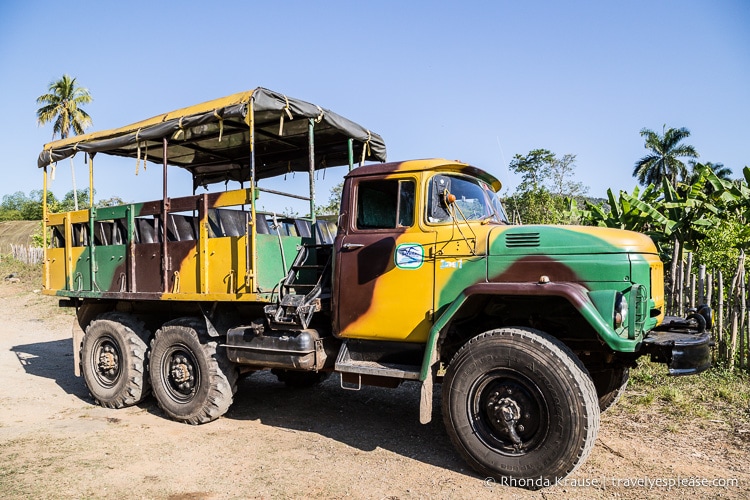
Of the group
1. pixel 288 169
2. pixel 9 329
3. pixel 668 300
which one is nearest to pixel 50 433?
pixel 288 169

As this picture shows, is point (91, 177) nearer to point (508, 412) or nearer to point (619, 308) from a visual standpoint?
point (508, 412)

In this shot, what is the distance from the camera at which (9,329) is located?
14.2 m

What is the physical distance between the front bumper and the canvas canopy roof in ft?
13.6

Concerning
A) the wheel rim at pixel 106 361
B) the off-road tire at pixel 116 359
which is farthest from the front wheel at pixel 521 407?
the wheel rim at pixel 106 361

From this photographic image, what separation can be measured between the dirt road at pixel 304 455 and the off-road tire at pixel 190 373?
0.20 m

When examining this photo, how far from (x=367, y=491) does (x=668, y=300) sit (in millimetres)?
5777

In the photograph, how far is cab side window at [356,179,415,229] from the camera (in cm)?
494

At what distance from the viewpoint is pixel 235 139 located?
7691 millimetres

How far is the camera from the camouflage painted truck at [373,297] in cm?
416

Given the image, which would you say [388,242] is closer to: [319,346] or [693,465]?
[319,346]

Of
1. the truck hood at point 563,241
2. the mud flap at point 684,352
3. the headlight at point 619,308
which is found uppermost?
the truck hood at point 563,241

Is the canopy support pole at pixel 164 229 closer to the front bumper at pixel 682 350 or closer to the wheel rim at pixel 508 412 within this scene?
the wheel rim at pixel 508 412

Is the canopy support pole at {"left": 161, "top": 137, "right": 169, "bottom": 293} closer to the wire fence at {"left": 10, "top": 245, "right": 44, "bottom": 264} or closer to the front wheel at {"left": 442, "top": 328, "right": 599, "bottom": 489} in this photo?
the front wheel at {"left": 442, "top": 328, "right": 599, "bottom": 489}

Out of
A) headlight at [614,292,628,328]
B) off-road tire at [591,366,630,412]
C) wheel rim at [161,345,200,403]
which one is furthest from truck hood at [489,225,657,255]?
wheel rim at [161,345,200,403]
